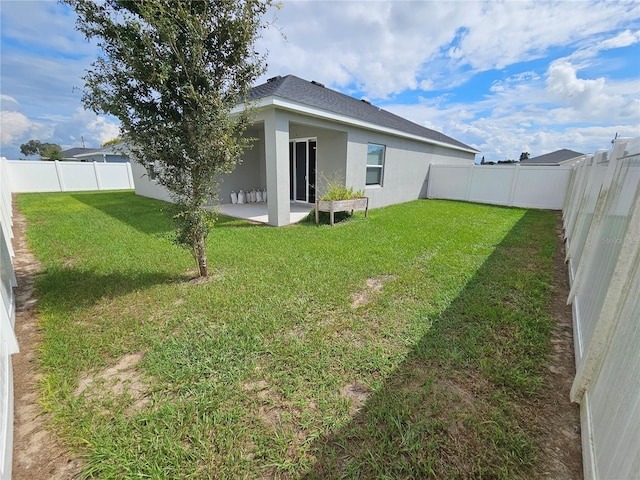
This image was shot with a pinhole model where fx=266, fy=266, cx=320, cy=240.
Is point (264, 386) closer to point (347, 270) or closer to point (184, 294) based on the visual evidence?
point (184, 294)

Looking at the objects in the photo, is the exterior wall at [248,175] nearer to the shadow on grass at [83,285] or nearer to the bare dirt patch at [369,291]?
the shadow on grass at [83,285]

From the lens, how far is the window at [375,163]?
997 centimetres

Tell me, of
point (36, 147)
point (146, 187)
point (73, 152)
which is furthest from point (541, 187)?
point (36, 147)

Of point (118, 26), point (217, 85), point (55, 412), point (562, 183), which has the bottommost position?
point (55, 412)

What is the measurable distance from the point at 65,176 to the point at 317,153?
670 inches

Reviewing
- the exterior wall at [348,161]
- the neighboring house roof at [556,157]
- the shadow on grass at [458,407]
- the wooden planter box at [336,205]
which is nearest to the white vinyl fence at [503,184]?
the exterior wall at [348,161]

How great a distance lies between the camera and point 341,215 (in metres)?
8.21

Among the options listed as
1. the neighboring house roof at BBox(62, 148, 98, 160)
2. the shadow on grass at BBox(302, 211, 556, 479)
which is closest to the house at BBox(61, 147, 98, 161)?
the neighboring house roof at BBox(62, 148, 98, 160)

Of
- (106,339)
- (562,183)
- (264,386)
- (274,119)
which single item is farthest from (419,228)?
(562,183)

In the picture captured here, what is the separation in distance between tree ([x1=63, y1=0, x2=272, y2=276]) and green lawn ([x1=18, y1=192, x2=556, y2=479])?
4.66 ft

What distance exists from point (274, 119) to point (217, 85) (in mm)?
3576

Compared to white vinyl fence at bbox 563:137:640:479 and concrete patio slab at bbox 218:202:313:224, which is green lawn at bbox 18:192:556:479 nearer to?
white vinyl fence at bbox 563:137:640:479

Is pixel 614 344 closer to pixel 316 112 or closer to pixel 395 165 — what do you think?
pixel 316 112

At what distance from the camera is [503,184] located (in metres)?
12.0
